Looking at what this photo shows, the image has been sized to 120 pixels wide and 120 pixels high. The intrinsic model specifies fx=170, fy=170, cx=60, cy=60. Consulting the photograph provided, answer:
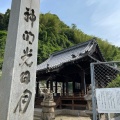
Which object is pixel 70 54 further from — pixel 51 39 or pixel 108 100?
pixel 51 39

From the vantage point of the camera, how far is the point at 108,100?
3.19 metres

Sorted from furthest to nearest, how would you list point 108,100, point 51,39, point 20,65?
point 51,39 < point 20,65 < point 108,100

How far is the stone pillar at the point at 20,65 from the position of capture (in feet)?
11.5

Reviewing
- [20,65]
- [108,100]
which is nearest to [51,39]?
[20,65]

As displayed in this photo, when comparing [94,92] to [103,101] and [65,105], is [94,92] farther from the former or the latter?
[65,105]

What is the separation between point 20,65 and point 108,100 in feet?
6.45

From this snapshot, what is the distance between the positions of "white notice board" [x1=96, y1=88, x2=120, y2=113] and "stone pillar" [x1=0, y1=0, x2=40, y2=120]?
5.01 ft

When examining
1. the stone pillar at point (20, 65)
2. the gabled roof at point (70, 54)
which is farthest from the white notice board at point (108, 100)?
the gabled roof at point (70, 54)

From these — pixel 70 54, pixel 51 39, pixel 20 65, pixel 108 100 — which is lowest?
pixel 108 100

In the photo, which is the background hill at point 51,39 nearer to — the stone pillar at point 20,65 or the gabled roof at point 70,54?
the gabled roof at point 70,54

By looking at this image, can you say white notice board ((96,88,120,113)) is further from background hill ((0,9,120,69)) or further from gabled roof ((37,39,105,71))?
background hill ((0,9,120,69))

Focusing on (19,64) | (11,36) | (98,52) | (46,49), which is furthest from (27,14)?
(46,49)

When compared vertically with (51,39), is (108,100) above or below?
below

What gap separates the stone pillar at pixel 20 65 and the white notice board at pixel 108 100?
1.53 meters
